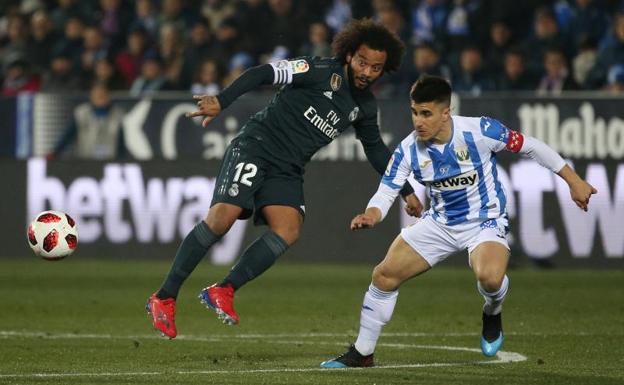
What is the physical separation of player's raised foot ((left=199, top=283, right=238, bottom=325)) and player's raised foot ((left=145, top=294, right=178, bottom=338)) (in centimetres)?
25

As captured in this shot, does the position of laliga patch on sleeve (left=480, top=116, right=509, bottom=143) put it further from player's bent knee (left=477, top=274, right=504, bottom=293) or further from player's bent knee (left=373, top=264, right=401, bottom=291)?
player's bent knee (left=373, top=264, right=401, bottom=291)

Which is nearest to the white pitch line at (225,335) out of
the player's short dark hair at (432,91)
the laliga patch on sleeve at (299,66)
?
the laliga patch on sleeve at (299,66)

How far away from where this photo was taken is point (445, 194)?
27.2 feet

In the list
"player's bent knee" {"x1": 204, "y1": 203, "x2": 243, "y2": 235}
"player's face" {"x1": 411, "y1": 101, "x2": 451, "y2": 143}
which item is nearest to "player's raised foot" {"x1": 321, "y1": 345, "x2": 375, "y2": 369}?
"player's bent knee" {"x1": 204, "y1": 203, "x2": 243, "y2": 235}

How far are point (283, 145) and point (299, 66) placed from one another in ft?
1.69

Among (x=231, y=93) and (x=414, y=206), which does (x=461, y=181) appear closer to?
(x=414, y=206)

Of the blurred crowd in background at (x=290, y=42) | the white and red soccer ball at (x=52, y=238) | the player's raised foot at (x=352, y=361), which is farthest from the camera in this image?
the blurred crowd in background at (x=290, y=42)

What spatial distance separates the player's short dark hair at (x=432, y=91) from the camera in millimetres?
7992

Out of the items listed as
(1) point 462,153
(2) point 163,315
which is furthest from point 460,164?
(2) point 163,315

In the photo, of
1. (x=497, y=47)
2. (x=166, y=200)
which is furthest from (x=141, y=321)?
(x=497, y=47)

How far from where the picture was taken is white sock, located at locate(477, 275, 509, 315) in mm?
8273

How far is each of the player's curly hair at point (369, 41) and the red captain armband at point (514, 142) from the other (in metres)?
1.02

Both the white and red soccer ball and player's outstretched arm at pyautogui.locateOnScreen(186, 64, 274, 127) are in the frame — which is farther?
the white and red soccer ball

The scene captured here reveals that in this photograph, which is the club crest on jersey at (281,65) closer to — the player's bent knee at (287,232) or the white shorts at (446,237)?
the player's bent knee at (287,232)
